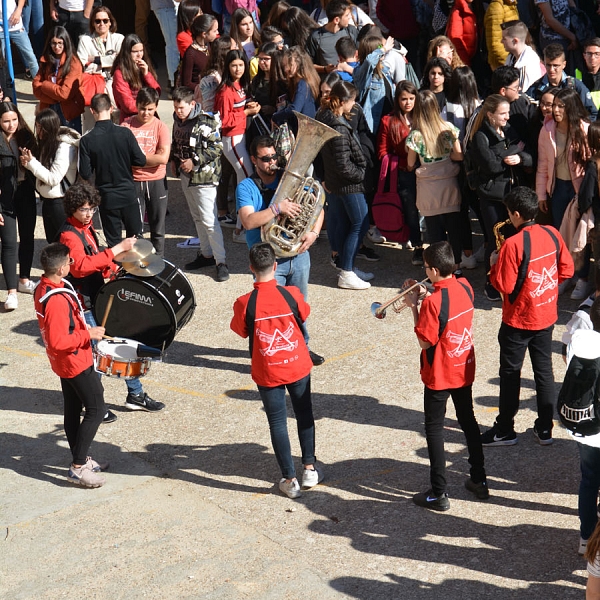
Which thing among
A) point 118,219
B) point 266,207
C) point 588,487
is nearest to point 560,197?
point 266,207

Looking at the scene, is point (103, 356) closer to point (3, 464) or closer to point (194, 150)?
point (3, 464)

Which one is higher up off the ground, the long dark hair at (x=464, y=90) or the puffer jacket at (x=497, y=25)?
the puffer jacket at (x=497, y=25)

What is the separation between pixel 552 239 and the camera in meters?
6.07

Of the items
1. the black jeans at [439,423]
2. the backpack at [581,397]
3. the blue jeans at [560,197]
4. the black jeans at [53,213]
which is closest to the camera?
the backpack at [581,397]

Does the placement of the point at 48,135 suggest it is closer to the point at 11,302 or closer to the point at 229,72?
the point at 11,302

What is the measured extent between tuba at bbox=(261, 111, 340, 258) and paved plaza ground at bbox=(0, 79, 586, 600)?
1145 millimetres

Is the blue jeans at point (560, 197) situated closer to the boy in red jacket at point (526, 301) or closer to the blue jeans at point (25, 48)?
the boy in red jacket at point (526, 301)

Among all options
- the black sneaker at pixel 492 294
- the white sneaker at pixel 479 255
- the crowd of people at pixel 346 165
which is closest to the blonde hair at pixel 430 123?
the crowd of people at pixel 346 165

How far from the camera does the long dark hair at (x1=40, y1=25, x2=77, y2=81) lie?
1038 centimetres

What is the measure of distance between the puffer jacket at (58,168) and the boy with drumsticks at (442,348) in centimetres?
425

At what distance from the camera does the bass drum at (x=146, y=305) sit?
6746mm

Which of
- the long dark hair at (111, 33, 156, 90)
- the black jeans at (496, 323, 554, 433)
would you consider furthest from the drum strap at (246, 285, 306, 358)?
the long dark hair at (111, 33, 156, 90)

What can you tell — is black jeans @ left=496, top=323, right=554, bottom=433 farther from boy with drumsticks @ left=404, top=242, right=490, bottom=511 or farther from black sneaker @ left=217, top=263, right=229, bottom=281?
black sneaker @ left=217, top=263, right=229, bottom=281

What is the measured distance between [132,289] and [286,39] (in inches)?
198
